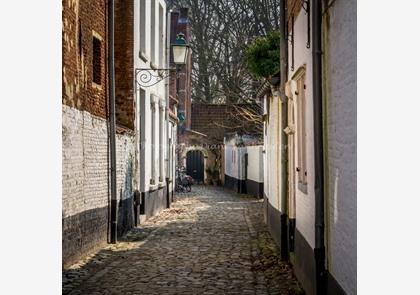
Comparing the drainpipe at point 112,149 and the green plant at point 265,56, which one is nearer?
the drainpipe at point 112,149

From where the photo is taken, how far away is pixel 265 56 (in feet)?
58.4

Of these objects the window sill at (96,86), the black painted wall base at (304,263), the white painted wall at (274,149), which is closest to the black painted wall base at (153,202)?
the white painted wall at (274,149)

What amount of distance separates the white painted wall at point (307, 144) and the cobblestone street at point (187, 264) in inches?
34.0

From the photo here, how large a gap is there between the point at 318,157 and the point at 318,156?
0.01 metres

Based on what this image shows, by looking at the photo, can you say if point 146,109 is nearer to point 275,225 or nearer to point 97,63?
point 97,63

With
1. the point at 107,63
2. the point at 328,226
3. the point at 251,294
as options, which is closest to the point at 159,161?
the point at 107,63

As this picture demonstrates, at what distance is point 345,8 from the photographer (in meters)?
5.14

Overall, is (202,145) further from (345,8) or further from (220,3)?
(345,8)

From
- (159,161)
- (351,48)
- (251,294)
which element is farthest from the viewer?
(159,161)

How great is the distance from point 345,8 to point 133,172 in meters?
10.8

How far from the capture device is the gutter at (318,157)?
21.1 feet

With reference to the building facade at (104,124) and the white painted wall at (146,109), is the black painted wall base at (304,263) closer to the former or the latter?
the building facade at (104,124)

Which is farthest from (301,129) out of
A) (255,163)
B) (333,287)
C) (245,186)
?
(245,186)

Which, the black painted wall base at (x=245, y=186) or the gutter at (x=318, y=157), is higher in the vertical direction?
the gutter at (x=318, y=157)
